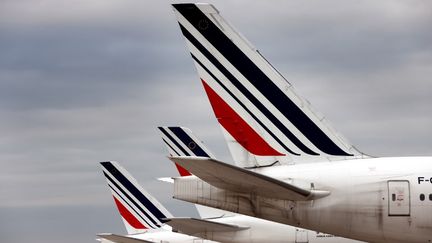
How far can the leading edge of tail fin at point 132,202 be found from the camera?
50.3 metres

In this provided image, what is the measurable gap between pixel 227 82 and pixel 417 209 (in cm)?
529

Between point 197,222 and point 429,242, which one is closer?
point 429,242

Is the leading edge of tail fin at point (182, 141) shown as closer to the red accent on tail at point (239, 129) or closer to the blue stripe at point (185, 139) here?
the blue stripe at point (185, 139)

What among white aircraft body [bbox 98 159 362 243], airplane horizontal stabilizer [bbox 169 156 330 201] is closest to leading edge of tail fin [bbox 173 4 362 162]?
airplane horizontal stabilizer [bbox 169 156 330 201]

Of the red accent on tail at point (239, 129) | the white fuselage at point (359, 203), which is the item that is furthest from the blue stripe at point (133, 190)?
the white fuselage at point (359, 203)

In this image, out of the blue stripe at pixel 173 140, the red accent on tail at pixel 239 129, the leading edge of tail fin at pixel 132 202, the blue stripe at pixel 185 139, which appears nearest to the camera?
the red accent on tail at pixel 239 129

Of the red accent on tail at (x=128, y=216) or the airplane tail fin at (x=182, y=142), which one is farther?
the red accent on tail at (x=128, y=216)

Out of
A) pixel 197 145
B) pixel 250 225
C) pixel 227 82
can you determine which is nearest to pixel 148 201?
pixel 197 145

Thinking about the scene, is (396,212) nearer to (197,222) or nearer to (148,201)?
(197,222)

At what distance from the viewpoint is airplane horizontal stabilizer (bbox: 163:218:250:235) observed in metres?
33.8

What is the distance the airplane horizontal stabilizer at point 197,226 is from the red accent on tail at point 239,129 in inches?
456

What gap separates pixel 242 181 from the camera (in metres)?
19.7

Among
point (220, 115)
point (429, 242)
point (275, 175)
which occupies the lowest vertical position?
point (429, 242)

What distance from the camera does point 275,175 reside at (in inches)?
856
